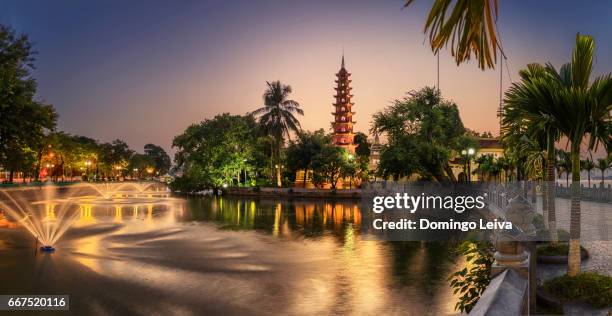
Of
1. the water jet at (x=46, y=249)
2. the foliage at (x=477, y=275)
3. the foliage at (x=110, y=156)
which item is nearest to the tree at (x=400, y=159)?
the water jet at (x=46, y=249)

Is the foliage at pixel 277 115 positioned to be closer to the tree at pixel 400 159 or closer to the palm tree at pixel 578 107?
the tree at pixel 400 159

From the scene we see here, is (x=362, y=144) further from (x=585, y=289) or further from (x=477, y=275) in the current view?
(x=477, y=275)

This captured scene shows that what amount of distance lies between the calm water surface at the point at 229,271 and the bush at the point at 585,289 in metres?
2.57

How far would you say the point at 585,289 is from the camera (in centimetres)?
1027

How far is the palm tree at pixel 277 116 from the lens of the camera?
72.1 meters

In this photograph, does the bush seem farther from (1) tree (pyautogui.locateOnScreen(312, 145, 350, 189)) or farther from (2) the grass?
(1) tree (pyautogui.locateOnScreen(312, 145, 350, 189))

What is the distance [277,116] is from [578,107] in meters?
63.6

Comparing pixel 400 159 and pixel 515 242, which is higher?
pixel 400 159

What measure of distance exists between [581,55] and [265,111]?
64.5 metres

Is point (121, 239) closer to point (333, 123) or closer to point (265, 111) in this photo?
point (265, 111)

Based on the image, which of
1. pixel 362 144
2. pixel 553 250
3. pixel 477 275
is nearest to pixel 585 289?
pixel 477 275

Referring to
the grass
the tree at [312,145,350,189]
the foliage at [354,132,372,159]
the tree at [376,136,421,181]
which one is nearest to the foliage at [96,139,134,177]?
the foliage at [354,132,372,159]

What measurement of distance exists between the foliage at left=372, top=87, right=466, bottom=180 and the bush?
27.5 meters

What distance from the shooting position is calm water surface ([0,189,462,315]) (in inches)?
483
